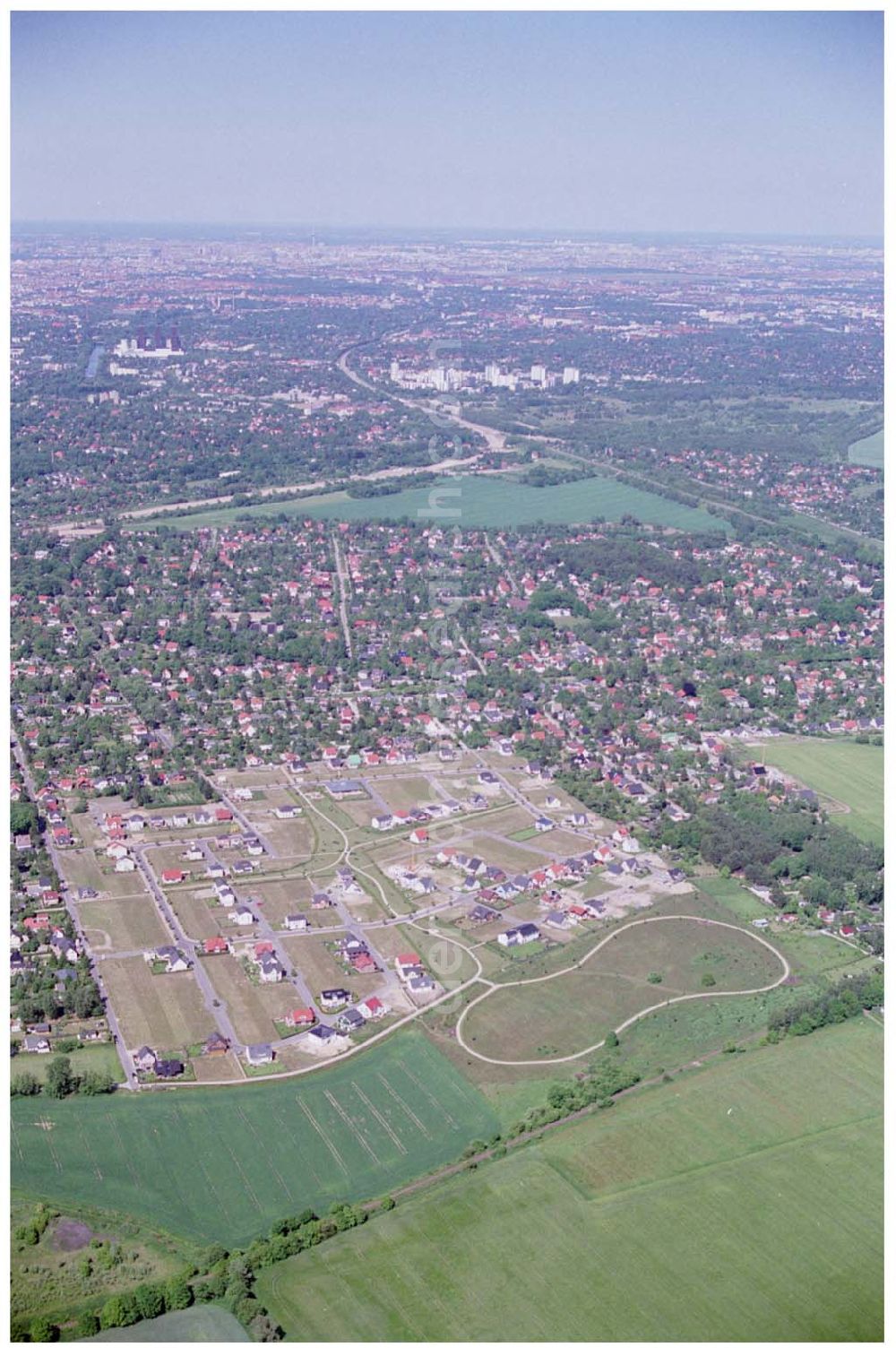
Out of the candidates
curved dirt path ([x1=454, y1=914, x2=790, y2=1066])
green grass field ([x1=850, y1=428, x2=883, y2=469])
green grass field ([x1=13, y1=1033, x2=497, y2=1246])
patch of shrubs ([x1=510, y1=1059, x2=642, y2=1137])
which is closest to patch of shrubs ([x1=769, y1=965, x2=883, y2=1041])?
curved dirt path ([x1=454, y1=914, x2=790, y2=1066])

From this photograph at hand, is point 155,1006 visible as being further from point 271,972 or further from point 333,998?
point 333,998

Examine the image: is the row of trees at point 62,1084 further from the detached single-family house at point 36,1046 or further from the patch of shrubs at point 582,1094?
the patch of shrubs at point 582,1094

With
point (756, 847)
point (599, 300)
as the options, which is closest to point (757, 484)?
point (599, 300)

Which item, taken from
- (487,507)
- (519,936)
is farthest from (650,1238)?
(487,507)

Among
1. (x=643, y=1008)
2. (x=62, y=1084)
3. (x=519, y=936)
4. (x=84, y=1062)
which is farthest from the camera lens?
(x=519, y=936)

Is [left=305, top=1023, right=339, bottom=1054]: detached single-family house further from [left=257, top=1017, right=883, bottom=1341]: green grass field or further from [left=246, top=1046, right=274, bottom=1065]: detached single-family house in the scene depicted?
[left=257, top=1017, right=883, bottom=1341]: green grass field

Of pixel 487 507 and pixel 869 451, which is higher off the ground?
pixel 869 451

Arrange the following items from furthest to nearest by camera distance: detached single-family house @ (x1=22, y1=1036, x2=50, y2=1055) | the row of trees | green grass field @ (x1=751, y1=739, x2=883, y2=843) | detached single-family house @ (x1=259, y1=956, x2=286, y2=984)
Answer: green grass field @ (x1=751, y1=739, x2=883, y2=843)
detached single-family house @ (x1=259, y1=956, x2=286, y2=984)
detached single-family house @ (x1=22, y1=1036, x2=50, y2=1055)
the row of trees

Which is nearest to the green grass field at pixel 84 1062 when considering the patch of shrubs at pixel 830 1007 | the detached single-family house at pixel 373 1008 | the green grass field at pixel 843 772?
the detached single-family house at pixel 373 1008
